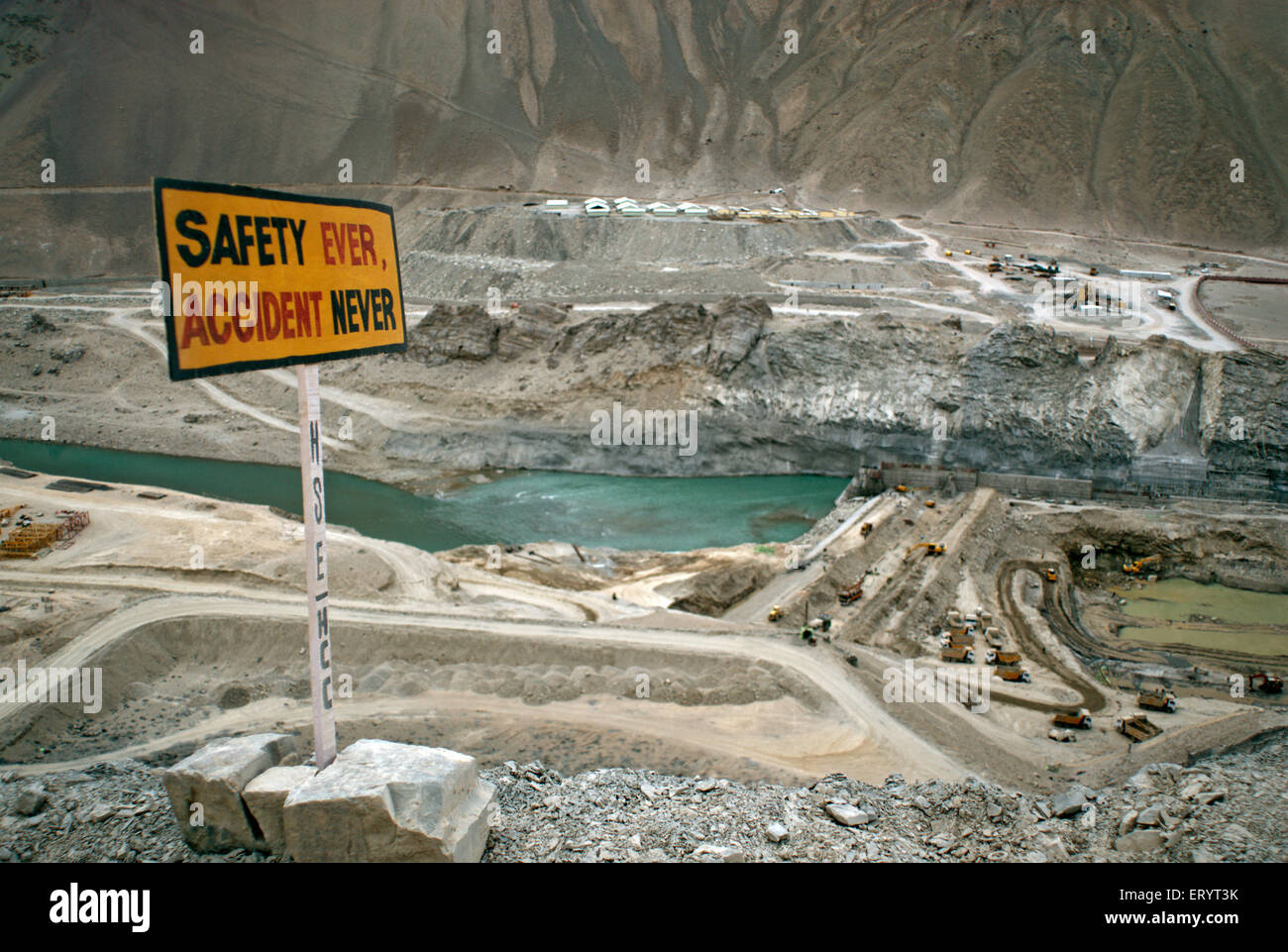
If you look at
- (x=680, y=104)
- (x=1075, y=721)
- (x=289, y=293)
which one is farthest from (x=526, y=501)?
(x=680, y=104)

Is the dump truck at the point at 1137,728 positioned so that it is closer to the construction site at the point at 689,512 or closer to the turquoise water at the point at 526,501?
the construction site at the point at 689,512

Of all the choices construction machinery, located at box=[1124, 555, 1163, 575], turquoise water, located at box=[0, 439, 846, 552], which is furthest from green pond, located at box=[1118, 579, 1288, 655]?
turquoise water, located at box=[0, 439, 846, 552]

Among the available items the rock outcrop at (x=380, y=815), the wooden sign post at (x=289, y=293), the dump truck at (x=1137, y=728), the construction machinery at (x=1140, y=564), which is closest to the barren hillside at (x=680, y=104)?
the construction machinery at (x=1140, y=564)

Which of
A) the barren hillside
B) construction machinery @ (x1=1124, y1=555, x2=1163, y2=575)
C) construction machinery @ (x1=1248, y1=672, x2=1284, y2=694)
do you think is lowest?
construction machinery @ (x1=1248, y1=672, x2=1284, y2=694)

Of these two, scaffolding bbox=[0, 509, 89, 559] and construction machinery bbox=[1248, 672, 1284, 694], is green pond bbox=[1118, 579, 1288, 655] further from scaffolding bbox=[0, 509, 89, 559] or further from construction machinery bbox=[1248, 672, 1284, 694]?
scaffolding bbox=[0, 509, 89, 559]

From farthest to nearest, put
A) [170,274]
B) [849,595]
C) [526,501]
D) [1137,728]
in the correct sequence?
[526,501], [849,595], [1137,728], [170,274]

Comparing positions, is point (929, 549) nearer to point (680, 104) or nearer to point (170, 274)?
point (170, 274)

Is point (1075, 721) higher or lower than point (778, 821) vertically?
lower
